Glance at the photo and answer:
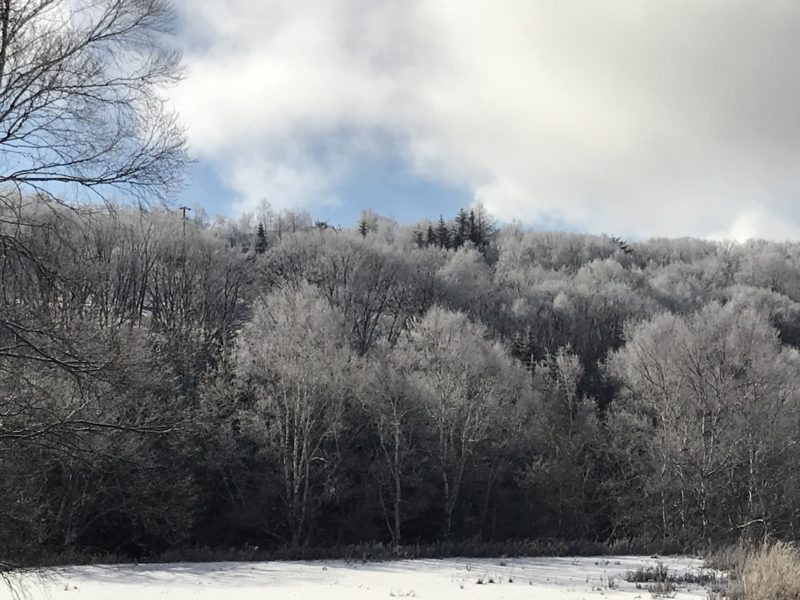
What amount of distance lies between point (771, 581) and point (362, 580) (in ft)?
30.9

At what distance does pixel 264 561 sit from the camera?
69.2 ft

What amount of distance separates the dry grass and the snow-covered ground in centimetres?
154

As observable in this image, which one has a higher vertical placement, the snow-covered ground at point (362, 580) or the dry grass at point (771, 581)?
the dry grass at point (771, 581)

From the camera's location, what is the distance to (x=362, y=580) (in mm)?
16234

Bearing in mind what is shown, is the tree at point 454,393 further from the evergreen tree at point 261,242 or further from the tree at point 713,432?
the evergreen tree at point 261,242

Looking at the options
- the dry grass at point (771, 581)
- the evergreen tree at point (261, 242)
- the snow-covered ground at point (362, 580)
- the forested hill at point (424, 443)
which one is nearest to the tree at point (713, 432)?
the forested hill at point (424, 443)

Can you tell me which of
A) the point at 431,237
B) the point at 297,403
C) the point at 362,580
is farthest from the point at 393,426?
the point at 431,237

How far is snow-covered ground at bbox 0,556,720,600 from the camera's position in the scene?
1358cm

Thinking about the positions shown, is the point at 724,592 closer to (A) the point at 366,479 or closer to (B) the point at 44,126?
(B) the point at 44,126

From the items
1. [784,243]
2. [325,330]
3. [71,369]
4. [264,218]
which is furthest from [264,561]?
[784,243]

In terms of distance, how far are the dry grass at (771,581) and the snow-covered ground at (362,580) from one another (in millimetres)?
1537

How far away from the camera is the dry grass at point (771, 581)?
9.69 meters

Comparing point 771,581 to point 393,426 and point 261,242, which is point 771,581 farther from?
point 261,242

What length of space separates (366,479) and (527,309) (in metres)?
35.8
